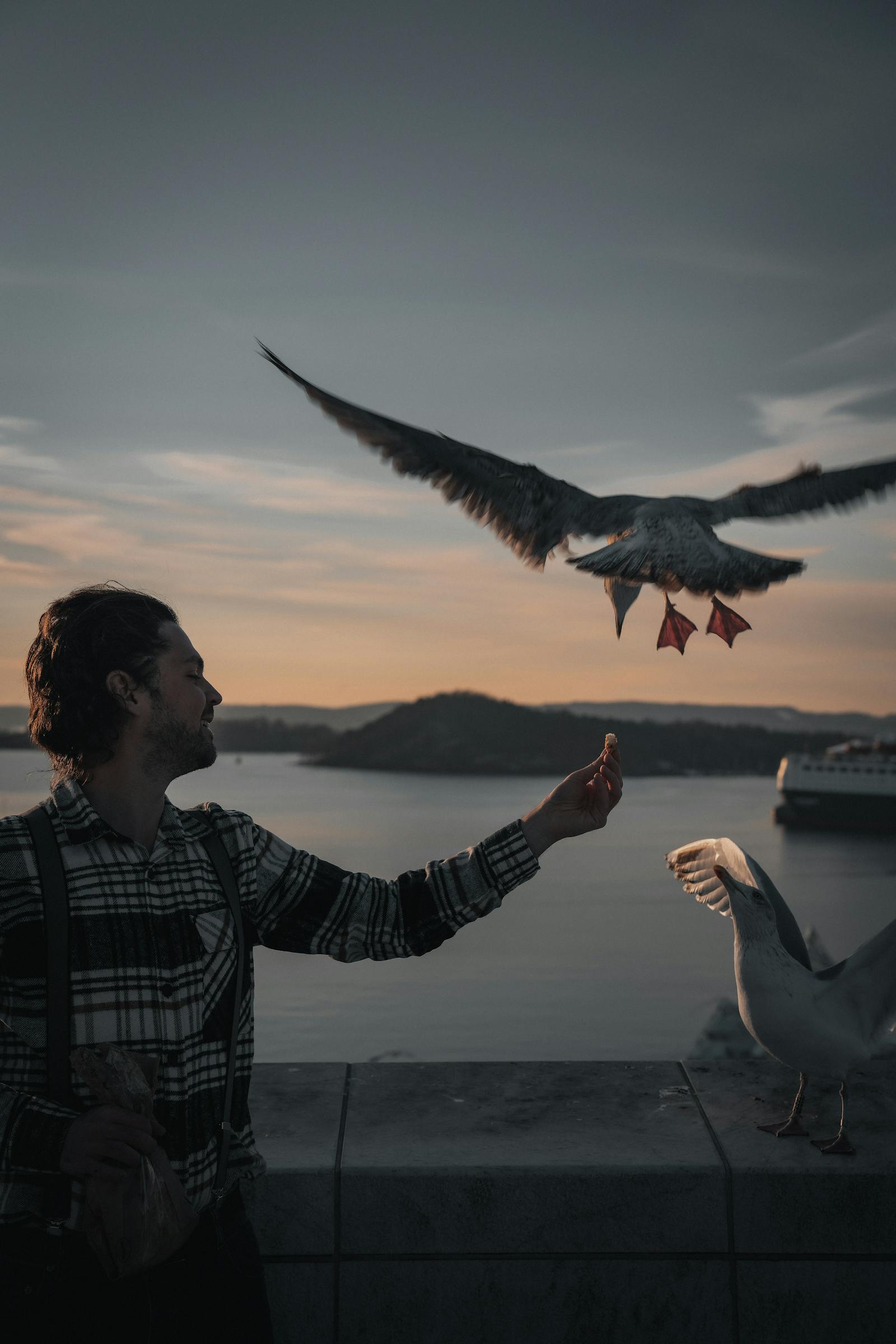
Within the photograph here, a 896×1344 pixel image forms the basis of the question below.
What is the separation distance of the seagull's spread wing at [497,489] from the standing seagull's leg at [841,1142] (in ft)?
6.56

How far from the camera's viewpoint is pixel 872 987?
2.67 metres

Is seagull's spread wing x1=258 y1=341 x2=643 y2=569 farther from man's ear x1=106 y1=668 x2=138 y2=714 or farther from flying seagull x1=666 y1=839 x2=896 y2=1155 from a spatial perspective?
man's ear x1=106 y1=668 x2=138 y2=714

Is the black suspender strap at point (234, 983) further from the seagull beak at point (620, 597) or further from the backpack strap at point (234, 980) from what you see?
A: the seagull beak at point (620, 597)

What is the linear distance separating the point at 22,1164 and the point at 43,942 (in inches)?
12.0

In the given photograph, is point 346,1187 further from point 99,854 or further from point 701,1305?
point 99,854

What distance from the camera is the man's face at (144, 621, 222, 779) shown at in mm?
1750

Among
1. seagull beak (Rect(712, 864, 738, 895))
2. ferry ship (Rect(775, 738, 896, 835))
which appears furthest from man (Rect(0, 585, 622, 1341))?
ferry ship (Rect(775, 738, 896, 835))

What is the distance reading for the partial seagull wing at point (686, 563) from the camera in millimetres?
3043

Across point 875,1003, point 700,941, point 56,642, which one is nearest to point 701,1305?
point 875,1003

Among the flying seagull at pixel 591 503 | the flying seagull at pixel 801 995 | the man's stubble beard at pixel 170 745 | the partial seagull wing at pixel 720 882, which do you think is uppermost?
the flying seagull at pixel 591 503

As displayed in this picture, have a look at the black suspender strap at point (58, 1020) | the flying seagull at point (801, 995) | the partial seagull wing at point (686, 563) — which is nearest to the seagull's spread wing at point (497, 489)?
the partial seagull wing at point (686, 563)

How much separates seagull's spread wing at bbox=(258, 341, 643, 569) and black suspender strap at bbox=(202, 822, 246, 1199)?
2295 millimetres

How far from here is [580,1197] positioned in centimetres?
238

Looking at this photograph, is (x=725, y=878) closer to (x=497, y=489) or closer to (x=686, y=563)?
(x=686, y=563)
